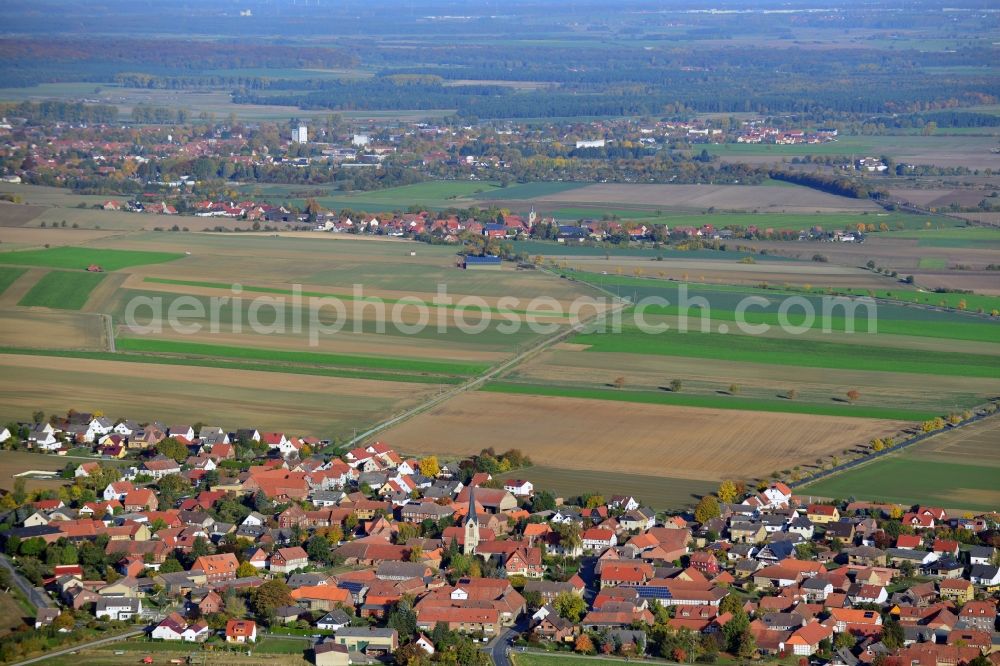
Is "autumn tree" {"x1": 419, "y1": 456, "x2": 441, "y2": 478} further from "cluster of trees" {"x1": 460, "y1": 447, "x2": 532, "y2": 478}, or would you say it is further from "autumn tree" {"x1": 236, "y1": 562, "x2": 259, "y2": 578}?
"autumn tree" {"x1": 236, "y1": 562, "x2": 259, "y2": 578}

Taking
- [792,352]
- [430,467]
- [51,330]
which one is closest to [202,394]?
[430,467]

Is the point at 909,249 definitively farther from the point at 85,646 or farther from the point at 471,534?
the point at 85,646

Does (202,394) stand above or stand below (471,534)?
above

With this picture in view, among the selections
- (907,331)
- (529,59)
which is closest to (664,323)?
(907,331)

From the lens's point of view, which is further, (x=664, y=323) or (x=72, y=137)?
(x=72, y=137)

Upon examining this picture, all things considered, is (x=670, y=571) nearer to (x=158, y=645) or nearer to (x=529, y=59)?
(x=158, y=645)

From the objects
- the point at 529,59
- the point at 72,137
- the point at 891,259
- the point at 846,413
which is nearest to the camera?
the point at 846,413
